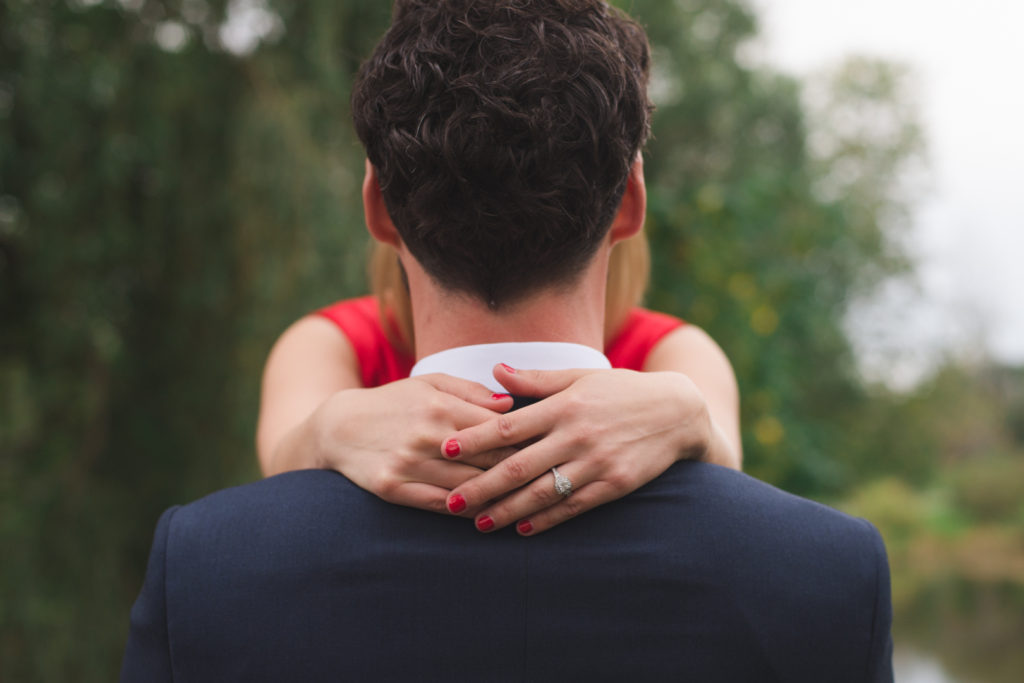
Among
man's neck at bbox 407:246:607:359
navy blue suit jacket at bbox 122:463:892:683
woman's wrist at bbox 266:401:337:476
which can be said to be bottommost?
navy blue suit jacket at bbox 122:463:892:683

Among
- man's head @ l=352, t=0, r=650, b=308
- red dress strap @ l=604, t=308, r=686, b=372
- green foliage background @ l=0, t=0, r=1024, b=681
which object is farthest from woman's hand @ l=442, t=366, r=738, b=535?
green foliage background @ l=0, t=0, r=1024, b=681

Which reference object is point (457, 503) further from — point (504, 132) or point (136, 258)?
point (136, 258)

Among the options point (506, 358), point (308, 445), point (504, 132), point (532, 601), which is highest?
point (504, 132)

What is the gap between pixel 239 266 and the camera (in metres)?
4.01

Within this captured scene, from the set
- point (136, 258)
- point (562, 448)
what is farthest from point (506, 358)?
point (136, 258)

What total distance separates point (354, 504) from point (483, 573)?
202mm

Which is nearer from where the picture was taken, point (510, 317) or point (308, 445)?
point (510, 317)

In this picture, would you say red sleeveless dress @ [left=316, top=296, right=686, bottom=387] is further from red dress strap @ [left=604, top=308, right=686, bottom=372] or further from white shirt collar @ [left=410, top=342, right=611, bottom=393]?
white shirt collar @ [left=410, top=342, right=611, bottom=393]

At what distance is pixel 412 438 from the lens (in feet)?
3.64

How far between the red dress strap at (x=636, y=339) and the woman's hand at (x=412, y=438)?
877mm

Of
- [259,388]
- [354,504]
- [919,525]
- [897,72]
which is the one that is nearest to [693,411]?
[354,504]

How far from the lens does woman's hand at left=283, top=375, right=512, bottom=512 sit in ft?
3.62

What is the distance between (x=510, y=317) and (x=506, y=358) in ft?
0.20

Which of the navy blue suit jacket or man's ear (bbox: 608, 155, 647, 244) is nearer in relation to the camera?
the navy blue suit jacket
